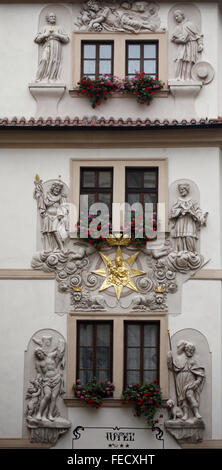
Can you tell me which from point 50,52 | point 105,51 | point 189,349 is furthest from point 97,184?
point 189,349

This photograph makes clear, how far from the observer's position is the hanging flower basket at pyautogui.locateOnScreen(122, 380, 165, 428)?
57.4ft

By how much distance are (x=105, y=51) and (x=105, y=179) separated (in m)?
3.21

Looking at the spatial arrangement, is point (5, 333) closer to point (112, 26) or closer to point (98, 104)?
point (98, 104)

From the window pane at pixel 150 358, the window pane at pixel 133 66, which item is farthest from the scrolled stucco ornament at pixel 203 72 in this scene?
the window pane at pixel 150 358

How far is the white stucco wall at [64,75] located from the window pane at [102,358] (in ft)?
18.3

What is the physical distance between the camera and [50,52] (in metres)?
19.4

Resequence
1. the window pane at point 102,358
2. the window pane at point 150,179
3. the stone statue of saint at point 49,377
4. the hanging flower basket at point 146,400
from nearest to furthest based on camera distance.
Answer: the hanging flower basket at point 146,400
the stone statue of saint at point 49,377
the window pane at point 102,358
the window pane at point 150,179

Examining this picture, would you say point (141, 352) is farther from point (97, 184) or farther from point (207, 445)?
point (97, 184)

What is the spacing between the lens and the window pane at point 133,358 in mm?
18156

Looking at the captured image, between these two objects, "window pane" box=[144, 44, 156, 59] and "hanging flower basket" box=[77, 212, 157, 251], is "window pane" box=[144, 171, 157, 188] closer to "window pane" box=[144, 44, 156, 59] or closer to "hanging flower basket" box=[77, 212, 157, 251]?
"hanging flower basket" box=[77, 212, 157, 251]

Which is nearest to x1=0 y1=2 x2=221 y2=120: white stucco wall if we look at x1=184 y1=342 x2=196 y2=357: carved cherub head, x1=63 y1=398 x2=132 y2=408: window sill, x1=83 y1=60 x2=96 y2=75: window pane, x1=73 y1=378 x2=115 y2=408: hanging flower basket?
x1=83 y1=60 x2=96 y2=75: window pane

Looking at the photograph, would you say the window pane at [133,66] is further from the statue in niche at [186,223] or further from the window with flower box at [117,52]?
the statue in niche at [186,223]

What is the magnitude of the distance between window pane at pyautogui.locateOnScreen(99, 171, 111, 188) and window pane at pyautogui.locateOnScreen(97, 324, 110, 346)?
333 centimetres
